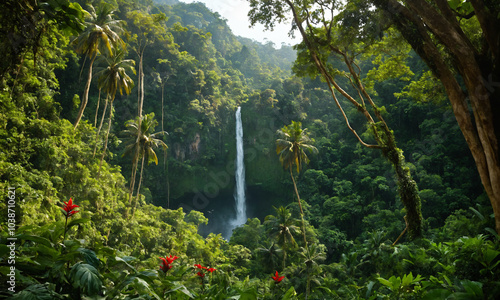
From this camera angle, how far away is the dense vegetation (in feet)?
6.79

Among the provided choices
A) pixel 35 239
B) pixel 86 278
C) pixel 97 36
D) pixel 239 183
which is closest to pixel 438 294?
pixel 86 278

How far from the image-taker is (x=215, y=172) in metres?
31.7

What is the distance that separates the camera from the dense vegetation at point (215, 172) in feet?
6.79

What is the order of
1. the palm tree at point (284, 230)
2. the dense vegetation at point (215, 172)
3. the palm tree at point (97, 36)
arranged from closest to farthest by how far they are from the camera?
the dense vegetation at point (215, 172)
the palm tree at point (97, 36)
the palm tree at point (284, 230)

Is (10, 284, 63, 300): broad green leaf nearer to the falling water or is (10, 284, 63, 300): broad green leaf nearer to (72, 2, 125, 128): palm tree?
(72, 2, 125, 128): palm tree

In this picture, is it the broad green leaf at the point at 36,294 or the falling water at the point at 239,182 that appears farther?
the falling water at the point at 239,182

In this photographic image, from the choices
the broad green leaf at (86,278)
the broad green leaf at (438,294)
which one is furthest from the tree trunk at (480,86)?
the broad green leaf at (86,278)

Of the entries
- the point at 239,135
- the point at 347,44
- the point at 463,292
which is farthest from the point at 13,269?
the point at 239,135

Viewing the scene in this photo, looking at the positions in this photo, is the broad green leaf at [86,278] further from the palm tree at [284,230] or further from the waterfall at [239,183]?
the waterfall at [239,183]

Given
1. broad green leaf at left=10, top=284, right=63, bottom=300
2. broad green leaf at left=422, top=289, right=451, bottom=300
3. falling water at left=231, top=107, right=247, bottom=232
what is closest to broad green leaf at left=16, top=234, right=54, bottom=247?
broad green leaf at left=10, top=284, right=63, bottom=300

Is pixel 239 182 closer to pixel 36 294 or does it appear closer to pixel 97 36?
pixel 97 36

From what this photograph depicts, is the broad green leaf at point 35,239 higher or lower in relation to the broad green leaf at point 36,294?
higher

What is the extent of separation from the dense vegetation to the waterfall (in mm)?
909

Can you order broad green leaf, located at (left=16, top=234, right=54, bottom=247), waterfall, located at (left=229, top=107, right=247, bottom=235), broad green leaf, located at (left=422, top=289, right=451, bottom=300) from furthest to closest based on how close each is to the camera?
waterfall, located at (left=229, top=107, right=247, bottom=235), broad green leaf, located at (left=422, top=289, right=451, bottom=300), broad green leaf, located at (left=16, top=234, right=54, bottom=247)
